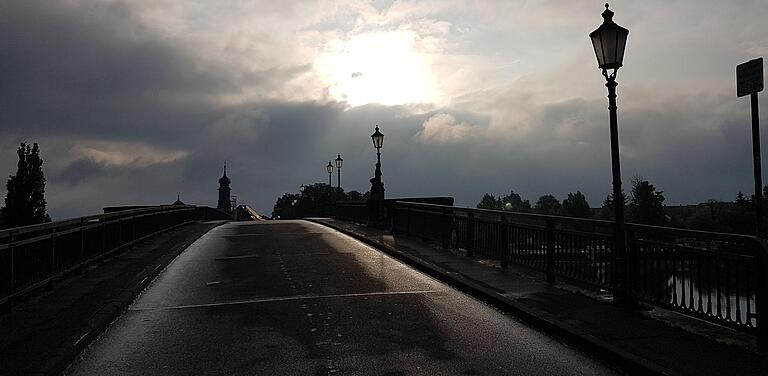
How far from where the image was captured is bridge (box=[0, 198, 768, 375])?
5.82m

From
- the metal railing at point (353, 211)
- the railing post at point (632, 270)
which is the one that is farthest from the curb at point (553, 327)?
the metal railing at point (353, 211)

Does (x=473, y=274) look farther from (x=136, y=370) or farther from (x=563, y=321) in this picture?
(x=136, y=370)

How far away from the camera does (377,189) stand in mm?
25562

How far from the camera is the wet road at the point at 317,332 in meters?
5.82

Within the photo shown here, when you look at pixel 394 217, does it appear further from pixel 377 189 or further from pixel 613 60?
pixel 613 60

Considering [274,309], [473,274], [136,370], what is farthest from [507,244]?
[136,370]

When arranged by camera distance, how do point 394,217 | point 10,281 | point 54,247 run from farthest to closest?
point 394,217 < point 54,247 < point 10,281

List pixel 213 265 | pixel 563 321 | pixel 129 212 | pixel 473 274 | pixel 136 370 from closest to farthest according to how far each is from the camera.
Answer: pixel 136 370 → pixel 563 321 → pixel 473 274 → pixel 213 265 → pixel 129 212

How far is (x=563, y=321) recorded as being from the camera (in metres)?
7.22

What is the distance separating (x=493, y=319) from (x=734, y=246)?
301 cm

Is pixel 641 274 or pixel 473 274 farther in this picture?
pixel 473 274

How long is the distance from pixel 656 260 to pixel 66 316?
7380 millimetres

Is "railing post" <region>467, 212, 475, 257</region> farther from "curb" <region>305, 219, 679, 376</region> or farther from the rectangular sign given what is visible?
the rectangular sign

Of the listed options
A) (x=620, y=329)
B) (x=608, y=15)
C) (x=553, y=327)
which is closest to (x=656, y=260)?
(x=620, y=329)
